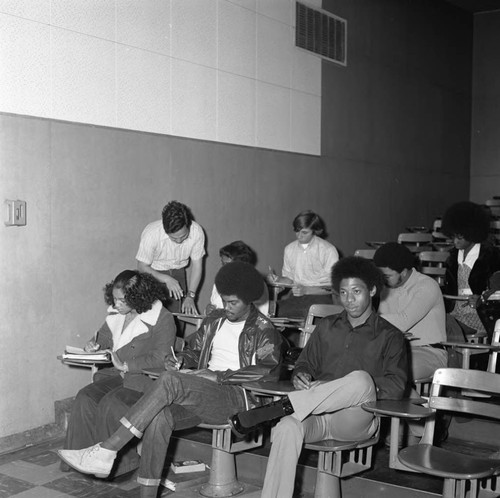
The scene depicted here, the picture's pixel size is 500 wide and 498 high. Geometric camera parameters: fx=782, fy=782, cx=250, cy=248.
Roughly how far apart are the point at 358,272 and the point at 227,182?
3148 mm


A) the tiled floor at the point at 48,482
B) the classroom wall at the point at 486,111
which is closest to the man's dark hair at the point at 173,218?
the tiled floor at the point at 48,482

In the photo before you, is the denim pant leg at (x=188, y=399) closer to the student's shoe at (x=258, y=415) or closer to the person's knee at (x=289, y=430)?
the student's shoe at (x=258, y=415)

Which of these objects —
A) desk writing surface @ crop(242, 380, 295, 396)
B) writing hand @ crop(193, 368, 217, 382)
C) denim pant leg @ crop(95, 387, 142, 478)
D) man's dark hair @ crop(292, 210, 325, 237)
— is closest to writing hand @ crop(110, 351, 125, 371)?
denim pant leg @ crop(95, 387, 142, 478)

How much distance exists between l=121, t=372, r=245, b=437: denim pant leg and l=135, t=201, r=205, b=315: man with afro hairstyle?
1.72m

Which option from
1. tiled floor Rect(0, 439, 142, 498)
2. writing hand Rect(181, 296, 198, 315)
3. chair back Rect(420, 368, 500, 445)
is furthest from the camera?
writing hand Rect(181, 296, 198, 315)

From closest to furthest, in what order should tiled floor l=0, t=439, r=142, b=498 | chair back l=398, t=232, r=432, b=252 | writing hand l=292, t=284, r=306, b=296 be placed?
1. tiled floor l=0, t=439, r=142, b=498
2. writing hand l=292, t=284, r=306, b=296
3. chair back l=398, t=232, r=432, b=252

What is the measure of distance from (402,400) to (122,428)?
128cm

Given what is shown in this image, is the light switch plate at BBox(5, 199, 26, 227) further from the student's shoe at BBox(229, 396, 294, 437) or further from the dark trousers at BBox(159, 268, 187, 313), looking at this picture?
the student's shoe at BBox(229, 396, 294, 437)

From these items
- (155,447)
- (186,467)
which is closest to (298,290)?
(186,467)

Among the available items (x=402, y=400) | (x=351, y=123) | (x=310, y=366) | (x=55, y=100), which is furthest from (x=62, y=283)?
(x=351, y=123)

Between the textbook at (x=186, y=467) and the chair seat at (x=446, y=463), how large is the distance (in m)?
1.49

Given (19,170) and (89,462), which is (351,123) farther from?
(89,462)

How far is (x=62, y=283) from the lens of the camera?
5.14 m

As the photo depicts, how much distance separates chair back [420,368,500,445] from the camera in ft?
10.4
